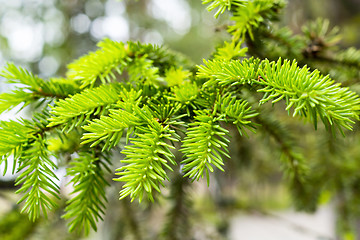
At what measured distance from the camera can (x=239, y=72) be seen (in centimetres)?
28

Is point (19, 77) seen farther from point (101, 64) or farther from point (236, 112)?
point (236, 112)

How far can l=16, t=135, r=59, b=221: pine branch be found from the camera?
28cm

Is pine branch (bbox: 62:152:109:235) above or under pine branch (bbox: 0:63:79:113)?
under

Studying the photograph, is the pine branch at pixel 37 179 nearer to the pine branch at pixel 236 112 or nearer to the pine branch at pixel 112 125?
the pine branch at pixel 112 125

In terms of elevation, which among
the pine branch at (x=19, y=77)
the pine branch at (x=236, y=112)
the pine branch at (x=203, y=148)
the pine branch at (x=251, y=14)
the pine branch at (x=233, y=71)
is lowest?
the pine branch at (x=203, y=148)

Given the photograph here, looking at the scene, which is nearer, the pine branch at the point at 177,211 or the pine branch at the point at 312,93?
the pine branch at the point at 312,93

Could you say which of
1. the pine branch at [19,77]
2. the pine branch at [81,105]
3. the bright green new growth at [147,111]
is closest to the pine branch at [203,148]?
the bright green new growth at [147,111]

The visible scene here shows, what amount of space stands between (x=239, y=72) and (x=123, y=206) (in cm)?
68

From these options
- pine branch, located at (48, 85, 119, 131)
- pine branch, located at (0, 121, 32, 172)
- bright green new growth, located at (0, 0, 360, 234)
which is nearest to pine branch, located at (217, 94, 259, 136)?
bright green new growth, located at (0, 0, 360, 234)

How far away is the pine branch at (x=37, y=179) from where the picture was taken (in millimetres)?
276

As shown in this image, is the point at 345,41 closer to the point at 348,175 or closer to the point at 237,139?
the point at 348,175

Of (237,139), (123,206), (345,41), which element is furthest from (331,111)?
(345,41)

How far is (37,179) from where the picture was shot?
284mm

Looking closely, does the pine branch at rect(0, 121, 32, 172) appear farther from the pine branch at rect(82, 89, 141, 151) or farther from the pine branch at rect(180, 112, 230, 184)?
the pine branch at rect(180, 112, 230, 184)
